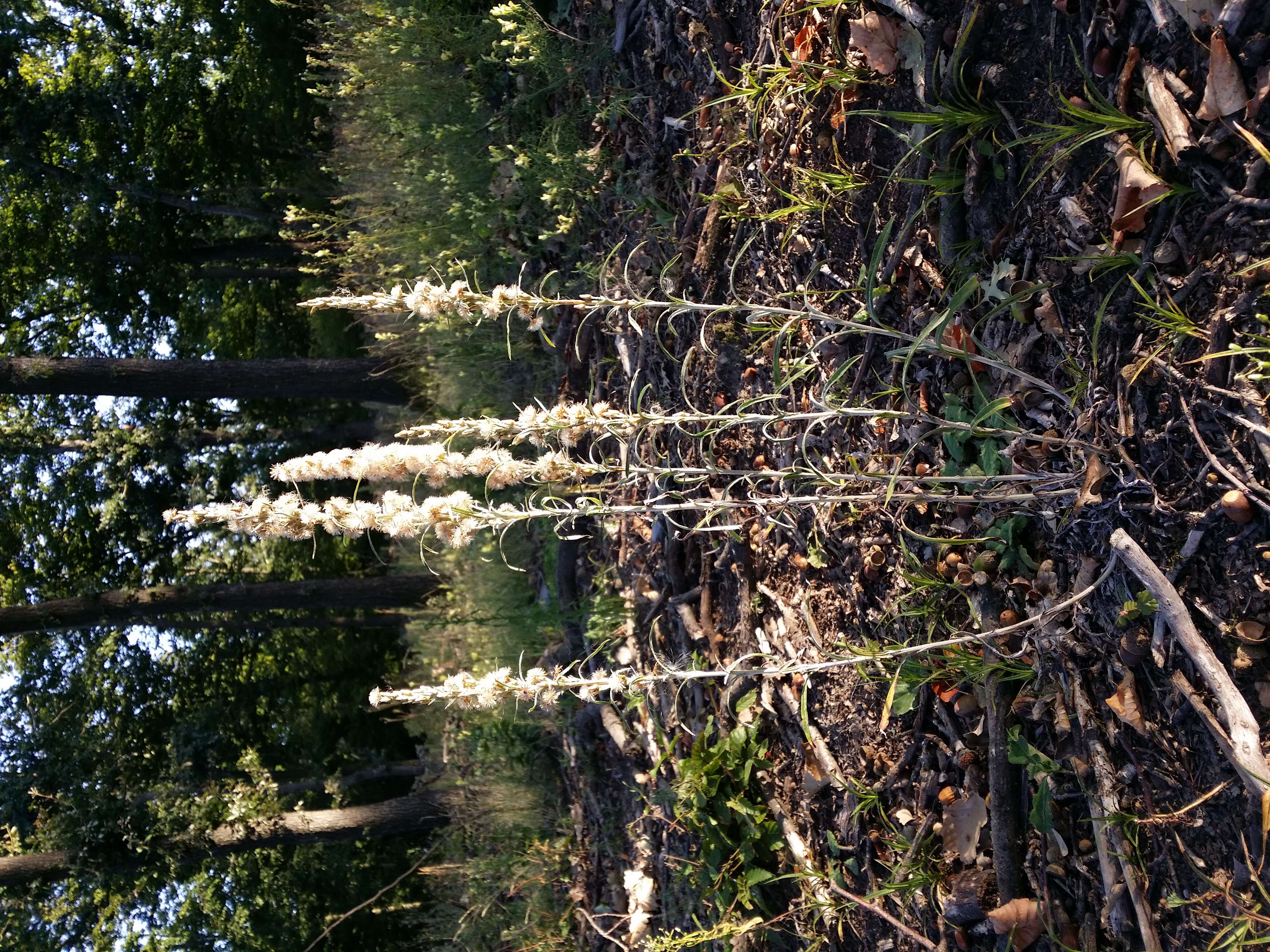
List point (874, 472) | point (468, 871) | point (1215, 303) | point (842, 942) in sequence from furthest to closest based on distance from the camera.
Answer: point (468, 871), point (842, 942), point (874, 472), point (1215, 303)

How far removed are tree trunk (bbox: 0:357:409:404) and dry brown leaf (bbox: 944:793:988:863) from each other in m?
5.12

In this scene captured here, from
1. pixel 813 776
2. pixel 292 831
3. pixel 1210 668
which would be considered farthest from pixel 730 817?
pixel 292 831

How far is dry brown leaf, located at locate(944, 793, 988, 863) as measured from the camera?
7.93 feet

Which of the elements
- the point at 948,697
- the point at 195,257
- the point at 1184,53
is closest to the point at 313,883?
the point at 195,257

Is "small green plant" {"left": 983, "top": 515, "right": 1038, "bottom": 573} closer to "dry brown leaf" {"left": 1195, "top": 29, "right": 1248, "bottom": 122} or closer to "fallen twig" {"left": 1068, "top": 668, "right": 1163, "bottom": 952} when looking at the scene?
"fallen twig" {"left": 1068, "top": 668, "right": 1163, "bottom": 952}

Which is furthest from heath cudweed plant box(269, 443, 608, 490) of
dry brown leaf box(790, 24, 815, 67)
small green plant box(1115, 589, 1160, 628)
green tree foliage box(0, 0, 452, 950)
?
green tree foliage box(0, 0, 452, 950)

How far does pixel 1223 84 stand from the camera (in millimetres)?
1718

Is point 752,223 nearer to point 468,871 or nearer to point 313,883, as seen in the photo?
point 468,871

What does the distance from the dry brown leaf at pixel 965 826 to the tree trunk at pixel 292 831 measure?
18.5 feet

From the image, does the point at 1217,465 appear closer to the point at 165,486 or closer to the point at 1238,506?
the point at 1238,506

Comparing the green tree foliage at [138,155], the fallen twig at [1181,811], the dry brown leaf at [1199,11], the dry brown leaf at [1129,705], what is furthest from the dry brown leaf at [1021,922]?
the green tree foliage at [138,155]

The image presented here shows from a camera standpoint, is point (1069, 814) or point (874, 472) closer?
point (1069, 814)

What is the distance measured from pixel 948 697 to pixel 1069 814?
40 centimetres

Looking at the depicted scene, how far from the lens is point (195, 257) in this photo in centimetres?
927
